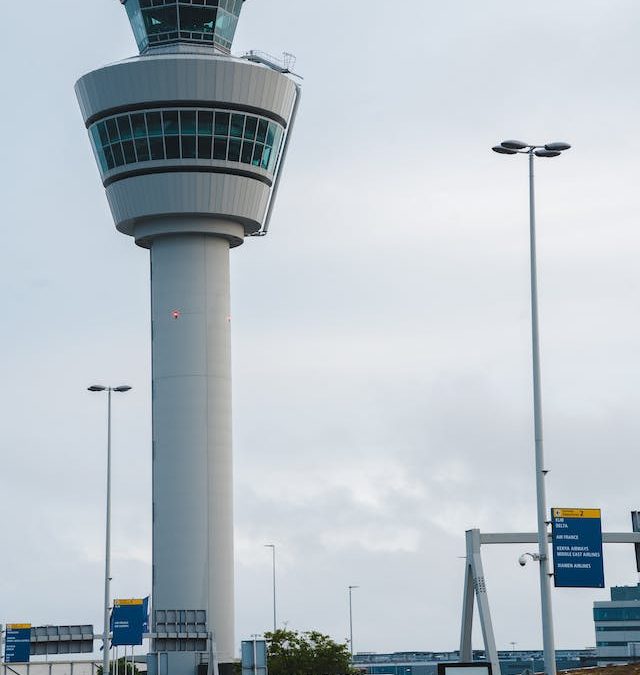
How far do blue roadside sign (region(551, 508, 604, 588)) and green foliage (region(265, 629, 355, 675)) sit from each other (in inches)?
1946

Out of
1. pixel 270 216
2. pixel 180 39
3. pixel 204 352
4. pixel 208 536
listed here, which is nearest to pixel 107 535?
pixel 208 536

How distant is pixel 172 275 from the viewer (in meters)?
81.8

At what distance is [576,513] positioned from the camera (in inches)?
1722

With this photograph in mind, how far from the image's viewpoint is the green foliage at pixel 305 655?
297ft

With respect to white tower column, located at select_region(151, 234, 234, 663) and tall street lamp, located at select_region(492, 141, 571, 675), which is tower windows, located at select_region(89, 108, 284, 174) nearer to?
white tower column, located at select_region(151, 234, 234, 663)

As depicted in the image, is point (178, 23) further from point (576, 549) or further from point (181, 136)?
point (576, 549)

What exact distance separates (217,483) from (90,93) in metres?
24.1

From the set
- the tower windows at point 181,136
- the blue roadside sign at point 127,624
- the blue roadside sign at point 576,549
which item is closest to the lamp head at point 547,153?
the blue roadside sign at point 576,549

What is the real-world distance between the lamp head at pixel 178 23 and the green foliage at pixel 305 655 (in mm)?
38462

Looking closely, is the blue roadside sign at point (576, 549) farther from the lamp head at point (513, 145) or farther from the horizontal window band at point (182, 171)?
the horizontal window band at point (182, 171)

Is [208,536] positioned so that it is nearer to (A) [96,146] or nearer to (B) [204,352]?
(B) [204,352]

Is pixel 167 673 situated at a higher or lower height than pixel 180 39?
lower

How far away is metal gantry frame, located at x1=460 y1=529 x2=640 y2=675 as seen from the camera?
55.7m

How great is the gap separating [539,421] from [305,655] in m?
52.5
